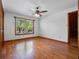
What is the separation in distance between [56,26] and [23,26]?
2.93 meters

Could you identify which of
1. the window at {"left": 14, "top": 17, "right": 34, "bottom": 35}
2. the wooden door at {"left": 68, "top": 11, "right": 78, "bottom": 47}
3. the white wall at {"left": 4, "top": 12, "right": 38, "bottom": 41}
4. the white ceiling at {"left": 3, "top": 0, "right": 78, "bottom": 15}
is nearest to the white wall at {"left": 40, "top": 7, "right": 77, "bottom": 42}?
the wooden door at {"left": 68, "top": 11, "right": 78, "bottom": 47}

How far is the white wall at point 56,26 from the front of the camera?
4.68 meters

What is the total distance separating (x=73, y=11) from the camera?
4.15 m

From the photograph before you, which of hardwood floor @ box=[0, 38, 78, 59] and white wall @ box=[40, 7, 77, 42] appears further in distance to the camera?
white wall @ box=[40, 7, 77, 42]

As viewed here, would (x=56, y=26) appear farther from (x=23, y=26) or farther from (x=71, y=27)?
(x=23, y=26)

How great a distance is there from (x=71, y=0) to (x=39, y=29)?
4761 millimetres

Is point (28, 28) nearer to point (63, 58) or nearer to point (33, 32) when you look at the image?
point (33, 32)

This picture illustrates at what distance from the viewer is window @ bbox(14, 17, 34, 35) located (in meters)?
5.88

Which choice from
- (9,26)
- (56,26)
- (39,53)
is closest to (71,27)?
(56,26)

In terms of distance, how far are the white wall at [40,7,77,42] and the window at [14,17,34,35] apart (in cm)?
118

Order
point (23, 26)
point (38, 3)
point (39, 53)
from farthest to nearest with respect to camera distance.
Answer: point (23, 26), point (38, 3), point (39, 53)

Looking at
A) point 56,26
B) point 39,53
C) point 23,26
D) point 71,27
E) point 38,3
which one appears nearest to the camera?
point 39,53

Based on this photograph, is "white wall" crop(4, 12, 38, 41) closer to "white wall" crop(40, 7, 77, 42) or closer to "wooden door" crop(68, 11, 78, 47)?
"white wall" crop(40, 7, 77, 42)

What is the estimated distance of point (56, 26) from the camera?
550 centimetres
